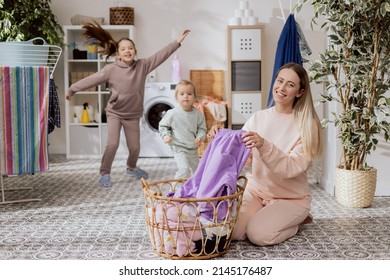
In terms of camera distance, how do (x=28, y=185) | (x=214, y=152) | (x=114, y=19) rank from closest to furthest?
1. (x=214, y=152)
2. (x=28, y=185)
3. (x=114, y=19)

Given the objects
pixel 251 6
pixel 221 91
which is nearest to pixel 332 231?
pixel 221 91

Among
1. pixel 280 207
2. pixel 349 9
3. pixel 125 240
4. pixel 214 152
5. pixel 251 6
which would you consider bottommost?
pixel 125 240

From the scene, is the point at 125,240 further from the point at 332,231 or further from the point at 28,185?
the point at 28,185

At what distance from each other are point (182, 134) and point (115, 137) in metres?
0.90

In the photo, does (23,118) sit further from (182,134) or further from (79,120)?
(79,120)

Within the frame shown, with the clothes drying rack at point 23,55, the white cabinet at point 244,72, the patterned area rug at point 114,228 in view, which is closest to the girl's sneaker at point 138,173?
the patterned area rug at point 114,228

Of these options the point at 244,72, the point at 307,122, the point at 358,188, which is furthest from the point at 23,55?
the point at 244,72

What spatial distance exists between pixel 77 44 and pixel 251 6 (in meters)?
1.96

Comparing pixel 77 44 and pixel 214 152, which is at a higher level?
pixel 77 44

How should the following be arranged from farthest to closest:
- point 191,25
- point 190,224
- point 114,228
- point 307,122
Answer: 1. point 191,25
2. point 114,228
3. point 307,122
4. point 190,224

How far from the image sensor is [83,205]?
3.55m

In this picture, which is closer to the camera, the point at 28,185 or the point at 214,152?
the point at 214,152

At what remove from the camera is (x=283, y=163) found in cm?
257

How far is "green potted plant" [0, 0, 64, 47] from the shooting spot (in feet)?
17.1
